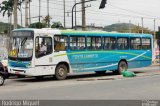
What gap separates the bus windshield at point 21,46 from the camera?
2155 centimetres

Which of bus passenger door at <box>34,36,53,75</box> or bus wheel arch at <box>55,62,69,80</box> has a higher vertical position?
bus passenger door at <box>34,36,53,75</box>

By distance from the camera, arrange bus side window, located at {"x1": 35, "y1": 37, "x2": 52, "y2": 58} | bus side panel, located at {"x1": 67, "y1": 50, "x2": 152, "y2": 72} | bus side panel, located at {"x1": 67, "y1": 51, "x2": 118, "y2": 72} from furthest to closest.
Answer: bus side panel, located at {"x1": 67, "y1": 50, "x2": 152, "y2": 72} → bus side panel, located at {"x1": 67, "y1": 51, "x2": 118, "y2": 72} → bus side window, located at {"x1": 35, "y1": 37, "x2": 52, "y2": 58}

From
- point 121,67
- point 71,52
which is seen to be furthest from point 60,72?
point 121,67

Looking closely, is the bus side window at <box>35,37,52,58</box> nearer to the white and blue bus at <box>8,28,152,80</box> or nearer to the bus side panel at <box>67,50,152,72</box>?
the white and blue bus at <box>8,28,152,80</box>

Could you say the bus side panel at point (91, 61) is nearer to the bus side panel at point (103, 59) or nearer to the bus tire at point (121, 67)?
the bus side panel at point (103, 59)

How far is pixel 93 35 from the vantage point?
2523cm

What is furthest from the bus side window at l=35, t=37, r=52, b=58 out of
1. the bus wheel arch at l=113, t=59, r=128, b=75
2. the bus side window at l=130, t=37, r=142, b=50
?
the bus side window at l=130, t=37, r=142, b=50

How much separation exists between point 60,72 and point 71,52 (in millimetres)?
1449

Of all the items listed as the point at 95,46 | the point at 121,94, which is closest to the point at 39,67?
the point at 95,46

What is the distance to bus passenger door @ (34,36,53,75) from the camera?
21606 mm

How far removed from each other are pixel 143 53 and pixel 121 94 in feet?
45.9

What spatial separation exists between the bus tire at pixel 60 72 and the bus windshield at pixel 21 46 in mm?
2028

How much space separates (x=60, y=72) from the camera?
2286cm

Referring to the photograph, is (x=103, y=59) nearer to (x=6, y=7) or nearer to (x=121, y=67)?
(x=121, y=67)
